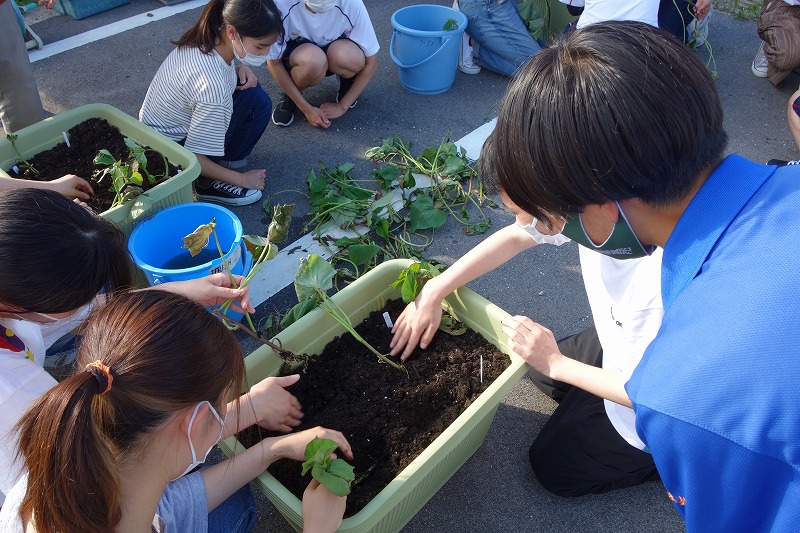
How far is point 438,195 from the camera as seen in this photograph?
2732 millimetres

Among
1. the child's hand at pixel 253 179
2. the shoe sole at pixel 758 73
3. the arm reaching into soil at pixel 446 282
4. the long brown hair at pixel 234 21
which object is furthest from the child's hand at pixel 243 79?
the shoe sole at pixel 758 73

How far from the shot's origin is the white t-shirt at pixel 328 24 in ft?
9.87

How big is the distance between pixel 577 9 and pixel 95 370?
10.7ft

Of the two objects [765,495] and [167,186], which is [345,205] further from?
[765,495]

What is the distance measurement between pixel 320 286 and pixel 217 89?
48.4 inches

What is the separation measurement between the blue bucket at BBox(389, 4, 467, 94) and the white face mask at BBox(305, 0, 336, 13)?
1.45ft

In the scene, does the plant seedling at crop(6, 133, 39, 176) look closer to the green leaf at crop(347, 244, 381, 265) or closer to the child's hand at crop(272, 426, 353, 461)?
the green leaf at crop(347, 244, 381, 265)

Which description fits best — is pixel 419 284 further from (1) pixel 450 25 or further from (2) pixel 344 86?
(1) pixel 450 25

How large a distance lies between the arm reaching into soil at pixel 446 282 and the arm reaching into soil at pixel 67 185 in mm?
1249

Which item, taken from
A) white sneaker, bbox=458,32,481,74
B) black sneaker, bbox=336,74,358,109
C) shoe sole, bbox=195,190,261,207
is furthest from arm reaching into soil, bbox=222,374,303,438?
white sneaker, bbox=458,32,481,74

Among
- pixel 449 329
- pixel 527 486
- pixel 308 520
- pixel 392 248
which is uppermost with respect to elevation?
pixel 308 520

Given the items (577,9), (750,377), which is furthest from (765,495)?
(577,9)

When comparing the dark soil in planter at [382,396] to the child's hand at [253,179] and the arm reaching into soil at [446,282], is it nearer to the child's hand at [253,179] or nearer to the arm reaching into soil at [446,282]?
the arm reaching into soil at [446,282]

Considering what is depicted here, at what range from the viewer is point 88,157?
2.34 metres
